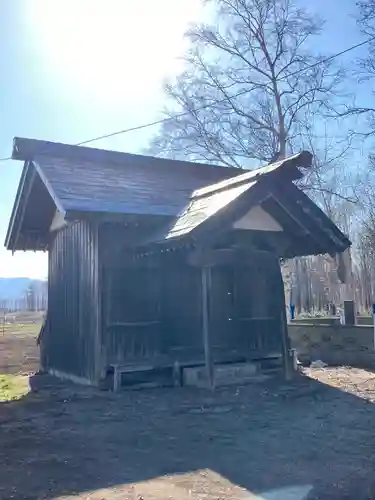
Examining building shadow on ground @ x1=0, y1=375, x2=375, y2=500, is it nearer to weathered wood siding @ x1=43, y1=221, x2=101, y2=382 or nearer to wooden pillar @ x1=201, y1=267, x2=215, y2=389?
wooden pillar @ x1=201, y1=267, x2=215, y2=389

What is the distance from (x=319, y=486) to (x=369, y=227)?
26.1m

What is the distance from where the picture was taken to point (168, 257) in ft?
34.8

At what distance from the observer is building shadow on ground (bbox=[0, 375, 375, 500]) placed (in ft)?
15.6

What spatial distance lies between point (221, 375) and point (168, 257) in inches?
95.8

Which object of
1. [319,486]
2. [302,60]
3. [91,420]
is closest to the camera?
[319,486]

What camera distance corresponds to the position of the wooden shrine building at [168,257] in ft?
30.9

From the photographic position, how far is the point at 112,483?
4.81m

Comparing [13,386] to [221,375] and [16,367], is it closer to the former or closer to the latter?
[16,367]

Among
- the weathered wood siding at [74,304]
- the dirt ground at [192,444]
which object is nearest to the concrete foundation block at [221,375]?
the dirt ground at [192,444]

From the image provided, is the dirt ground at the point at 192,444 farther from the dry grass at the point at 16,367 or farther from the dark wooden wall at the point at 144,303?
the dark wooden wall at the point at 144,303

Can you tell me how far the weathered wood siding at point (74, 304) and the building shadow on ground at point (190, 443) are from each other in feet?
4.05

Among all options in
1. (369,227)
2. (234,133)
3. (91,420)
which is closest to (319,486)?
(91,420)

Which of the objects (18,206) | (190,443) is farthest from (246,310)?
(18,206)

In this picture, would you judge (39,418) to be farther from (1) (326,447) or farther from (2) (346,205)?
(2) (346,205)
